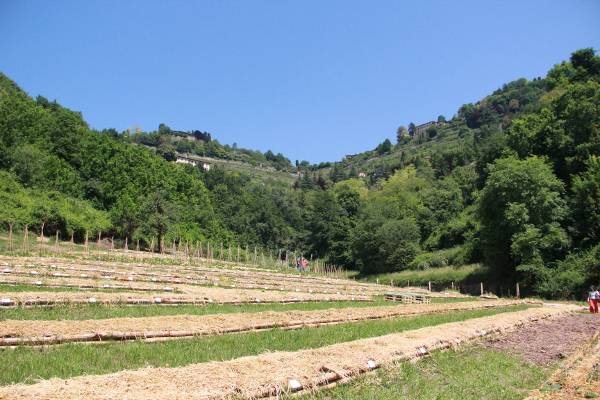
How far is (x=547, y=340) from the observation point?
17797mm

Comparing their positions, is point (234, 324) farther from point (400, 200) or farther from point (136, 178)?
point (400, 200)

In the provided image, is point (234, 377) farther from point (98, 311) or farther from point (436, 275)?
point (436, 275)

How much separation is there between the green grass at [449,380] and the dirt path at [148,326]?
5.68 meters

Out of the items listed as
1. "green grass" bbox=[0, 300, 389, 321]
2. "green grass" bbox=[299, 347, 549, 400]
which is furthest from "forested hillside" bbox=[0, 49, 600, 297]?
"green grass" bbox=[0, 300, 389, 321]

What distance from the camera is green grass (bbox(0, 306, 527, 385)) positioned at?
888 centimetres

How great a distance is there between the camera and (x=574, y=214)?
49688 mm

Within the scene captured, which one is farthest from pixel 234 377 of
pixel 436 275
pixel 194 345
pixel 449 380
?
pixel 436 275

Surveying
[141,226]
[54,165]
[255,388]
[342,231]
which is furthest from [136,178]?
[255,388]

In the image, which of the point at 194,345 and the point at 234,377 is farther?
the point at 194,345

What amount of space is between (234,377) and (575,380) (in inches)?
324

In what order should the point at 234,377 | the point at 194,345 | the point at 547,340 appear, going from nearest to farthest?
1. the point at 234,377
2. the point at 194,345
3. the point at 547,340

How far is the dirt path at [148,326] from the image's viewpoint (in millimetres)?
11086

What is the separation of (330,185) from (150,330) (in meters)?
176

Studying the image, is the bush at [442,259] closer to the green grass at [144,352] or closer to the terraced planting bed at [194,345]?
the terraced planting bed at [194,345]
